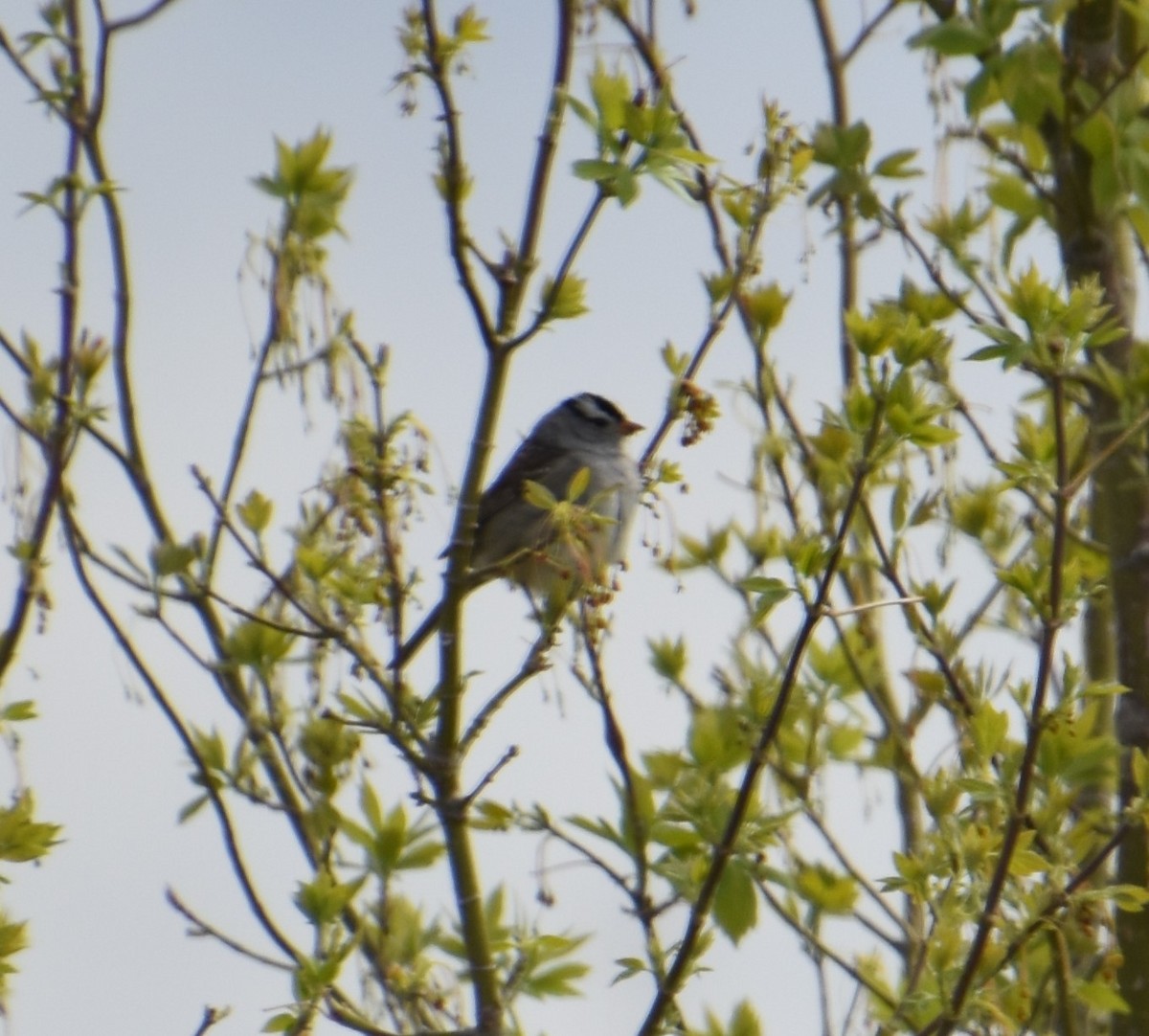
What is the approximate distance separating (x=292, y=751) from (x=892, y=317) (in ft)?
5.02

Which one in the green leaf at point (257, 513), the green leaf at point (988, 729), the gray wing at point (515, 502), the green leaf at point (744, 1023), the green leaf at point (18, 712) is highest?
the gray wing at point (515, 502)

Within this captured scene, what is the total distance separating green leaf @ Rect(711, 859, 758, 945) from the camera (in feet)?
10.5

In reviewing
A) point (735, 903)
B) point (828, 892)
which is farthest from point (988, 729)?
point (828, 892)

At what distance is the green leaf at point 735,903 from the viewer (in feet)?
10.5

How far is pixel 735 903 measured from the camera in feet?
10.5

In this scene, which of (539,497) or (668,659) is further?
(668,659)

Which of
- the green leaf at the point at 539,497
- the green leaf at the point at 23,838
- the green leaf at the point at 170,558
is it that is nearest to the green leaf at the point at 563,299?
the green leaf at the point at 539,497

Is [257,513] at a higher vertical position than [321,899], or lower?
higher

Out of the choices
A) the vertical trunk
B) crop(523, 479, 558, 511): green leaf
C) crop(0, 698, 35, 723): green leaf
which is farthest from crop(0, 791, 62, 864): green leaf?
the vertical trunk

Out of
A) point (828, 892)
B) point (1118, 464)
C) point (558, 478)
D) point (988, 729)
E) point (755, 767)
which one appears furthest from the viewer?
point (558, 478)

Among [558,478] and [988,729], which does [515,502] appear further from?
[988,729]

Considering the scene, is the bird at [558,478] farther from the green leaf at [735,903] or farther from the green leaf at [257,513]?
the green leaf at [735,903]

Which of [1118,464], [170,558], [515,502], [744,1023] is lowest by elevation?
[744,1023]

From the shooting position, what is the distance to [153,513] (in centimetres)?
367
